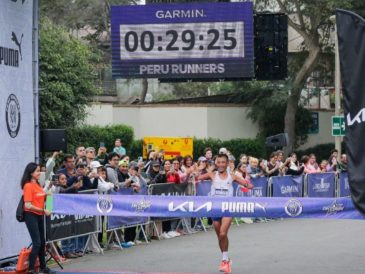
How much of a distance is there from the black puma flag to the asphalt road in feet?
24.5

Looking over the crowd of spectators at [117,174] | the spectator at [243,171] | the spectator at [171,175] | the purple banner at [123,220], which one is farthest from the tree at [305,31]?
the purple banner at [123,220]

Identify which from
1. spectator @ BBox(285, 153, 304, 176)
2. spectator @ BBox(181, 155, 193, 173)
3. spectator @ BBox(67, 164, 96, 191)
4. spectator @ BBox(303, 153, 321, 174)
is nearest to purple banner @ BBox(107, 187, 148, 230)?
spectator @ BBox(67, 164, 96, 191)

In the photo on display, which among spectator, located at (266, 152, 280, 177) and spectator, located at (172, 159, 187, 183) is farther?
spectator, located at (266, 152, 280, 177)

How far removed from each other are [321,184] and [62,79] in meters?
9.49

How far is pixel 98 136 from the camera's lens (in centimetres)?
3694

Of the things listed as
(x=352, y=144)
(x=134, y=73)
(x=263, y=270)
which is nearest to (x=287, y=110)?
(x=134, y=73)

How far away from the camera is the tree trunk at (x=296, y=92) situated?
41.9m

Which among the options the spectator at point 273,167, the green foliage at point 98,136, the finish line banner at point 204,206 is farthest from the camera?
the green foliage at point 98,136

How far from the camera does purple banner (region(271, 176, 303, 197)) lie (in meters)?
23.3

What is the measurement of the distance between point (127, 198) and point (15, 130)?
6.22ft

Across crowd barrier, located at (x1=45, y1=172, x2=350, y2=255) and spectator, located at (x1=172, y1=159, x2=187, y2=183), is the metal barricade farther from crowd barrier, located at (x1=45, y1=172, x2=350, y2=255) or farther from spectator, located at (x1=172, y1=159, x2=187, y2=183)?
spectator, located at (x1=172, y1=159, x2=187, y2=183)

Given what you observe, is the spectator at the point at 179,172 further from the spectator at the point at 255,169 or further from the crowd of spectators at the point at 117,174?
the spectator at the point at 255,169

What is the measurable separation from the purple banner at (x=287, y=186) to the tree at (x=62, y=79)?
27.9ft

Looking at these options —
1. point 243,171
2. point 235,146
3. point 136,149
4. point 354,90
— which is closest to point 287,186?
point 243,171
